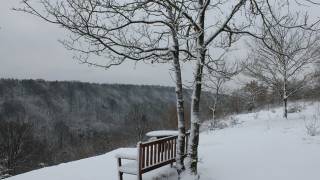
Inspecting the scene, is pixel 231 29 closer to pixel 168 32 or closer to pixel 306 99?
pixel 168 32

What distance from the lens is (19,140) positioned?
4619 cm

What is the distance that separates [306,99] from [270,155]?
1964 cm

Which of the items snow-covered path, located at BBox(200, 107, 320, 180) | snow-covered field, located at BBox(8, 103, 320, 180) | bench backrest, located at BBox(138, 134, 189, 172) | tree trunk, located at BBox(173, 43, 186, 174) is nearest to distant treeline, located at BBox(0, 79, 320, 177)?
snow-covered path, located at BBox(200, 107, 320, 180)

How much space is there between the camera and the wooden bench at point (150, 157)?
7.95 metres

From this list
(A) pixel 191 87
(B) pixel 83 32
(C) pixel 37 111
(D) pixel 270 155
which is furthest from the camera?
(C) pixel 37 111

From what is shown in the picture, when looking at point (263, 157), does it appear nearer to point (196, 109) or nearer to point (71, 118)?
point (196, 109)

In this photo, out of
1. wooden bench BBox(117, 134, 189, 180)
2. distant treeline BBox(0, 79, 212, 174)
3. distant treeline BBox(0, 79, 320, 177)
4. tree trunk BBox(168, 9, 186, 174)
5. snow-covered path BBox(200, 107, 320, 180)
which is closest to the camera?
wooden bench BBox(117, 134, 189, 180)

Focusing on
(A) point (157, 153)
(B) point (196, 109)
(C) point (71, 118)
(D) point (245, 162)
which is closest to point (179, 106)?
(B) point (196, 109)

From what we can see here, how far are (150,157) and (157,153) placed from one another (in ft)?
1.15

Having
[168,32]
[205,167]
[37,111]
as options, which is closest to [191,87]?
[168,32]

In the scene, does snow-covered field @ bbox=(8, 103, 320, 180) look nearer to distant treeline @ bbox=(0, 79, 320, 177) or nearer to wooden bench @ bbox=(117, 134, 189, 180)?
wooden bench @ bbox=(117, 134, 189, 180)

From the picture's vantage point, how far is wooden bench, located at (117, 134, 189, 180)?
795 cm

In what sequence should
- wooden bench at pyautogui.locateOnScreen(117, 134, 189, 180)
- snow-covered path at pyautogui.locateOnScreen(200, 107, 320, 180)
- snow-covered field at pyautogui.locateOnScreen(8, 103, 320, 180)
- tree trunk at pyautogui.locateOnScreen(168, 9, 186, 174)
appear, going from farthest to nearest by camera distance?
tree trunk at pyautogui.locateOnScreen(168, 9, 186, 174) → snow-covered field at pyautogui.locateOnScreen(8, 103, 320, 180) → snow-covered path at pyautogui.locateOnScreen(200, 107, 320, 180) → wooden bench at pyautogui.locateOnScreen(117, 134, 189, 180)

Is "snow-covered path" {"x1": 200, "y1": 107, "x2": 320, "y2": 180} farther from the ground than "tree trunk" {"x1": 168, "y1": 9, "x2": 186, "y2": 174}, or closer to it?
closer to it
